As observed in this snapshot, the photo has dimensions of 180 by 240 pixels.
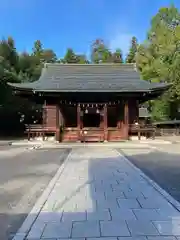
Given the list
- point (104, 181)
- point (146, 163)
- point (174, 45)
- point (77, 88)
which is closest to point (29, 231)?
point (104, 181)

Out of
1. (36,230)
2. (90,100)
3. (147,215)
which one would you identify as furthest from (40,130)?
(36,230)

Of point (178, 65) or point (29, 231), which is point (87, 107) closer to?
point (178, 65)

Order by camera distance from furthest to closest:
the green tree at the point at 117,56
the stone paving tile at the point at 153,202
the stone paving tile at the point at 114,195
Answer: the green tree at the point at 117,56 < the stone paving tile at the point at 114,195 < the stone paving tile at the point at 153,202

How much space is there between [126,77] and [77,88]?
4.52m

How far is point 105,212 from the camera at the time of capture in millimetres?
4559

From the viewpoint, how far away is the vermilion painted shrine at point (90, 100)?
2025 cm

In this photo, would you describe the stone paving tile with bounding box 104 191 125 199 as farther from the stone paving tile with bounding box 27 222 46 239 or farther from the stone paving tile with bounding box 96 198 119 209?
the stone paving tile with bounding box 27 222 46 239

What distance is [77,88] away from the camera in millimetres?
20266

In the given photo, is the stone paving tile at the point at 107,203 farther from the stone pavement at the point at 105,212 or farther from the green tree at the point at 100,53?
the green tree at the point at 100,53

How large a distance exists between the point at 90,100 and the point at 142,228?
17756 millimetres

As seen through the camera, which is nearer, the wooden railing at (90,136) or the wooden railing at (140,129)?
the wooden railing at (90,136)

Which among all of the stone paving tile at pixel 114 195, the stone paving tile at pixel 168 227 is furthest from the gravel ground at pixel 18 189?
the stone paving tile at pixel 168 227

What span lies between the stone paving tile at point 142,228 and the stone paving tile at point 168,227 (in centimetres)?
7

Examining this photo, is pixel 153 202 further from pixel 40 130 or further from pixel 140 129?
pixel 40 130
